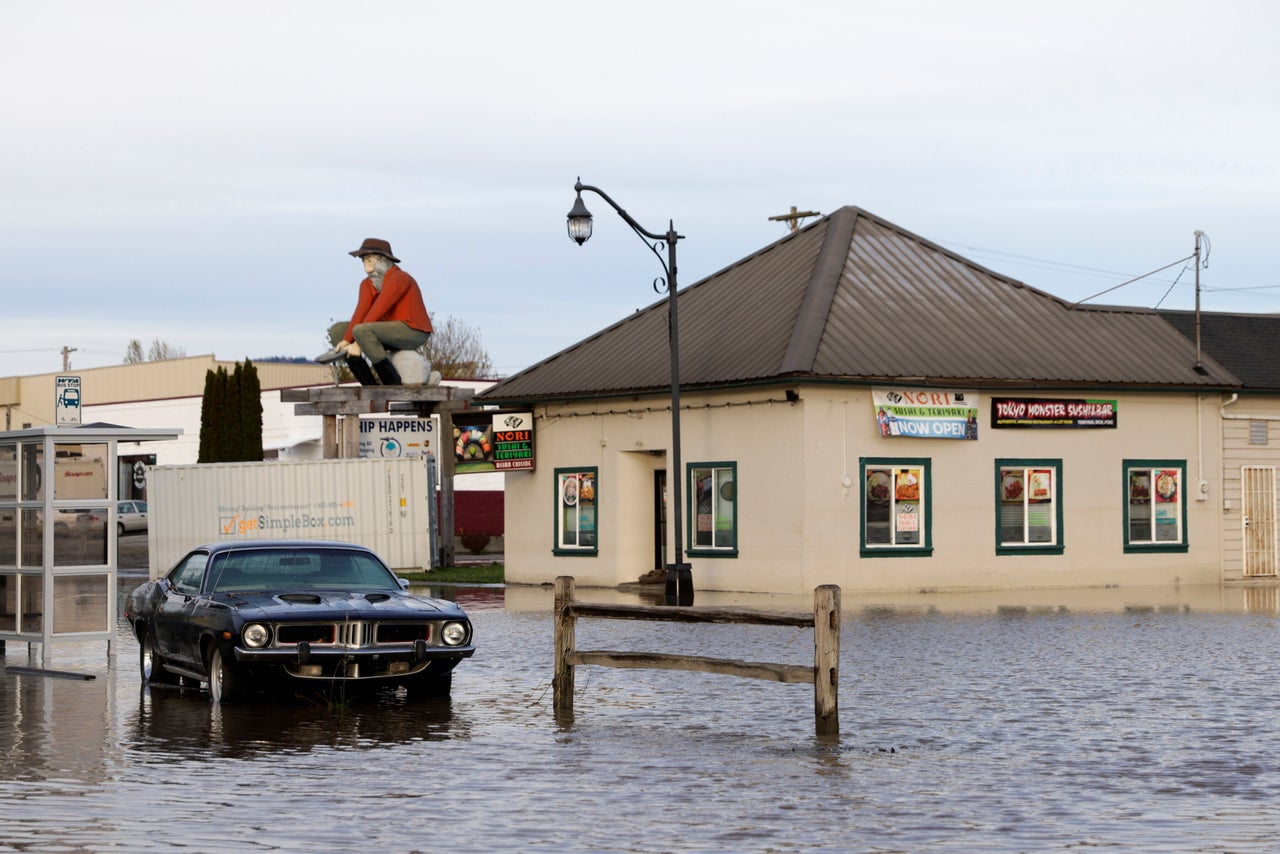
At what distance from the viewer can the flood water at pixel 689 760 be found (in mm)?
8859

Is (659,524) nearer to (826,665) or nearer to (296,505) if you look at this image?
(296,505)

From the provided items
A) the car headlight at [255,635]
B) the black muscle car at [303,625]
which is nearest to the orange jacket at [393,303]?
the black muscle car at [303,625]

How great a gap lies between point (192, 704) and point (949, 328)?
21.3 meters

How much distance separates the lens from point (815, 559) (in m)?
30.6

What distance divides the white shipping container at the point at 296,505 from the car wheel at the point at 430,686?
23.8m

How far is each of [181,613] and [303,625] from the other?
1806 mm

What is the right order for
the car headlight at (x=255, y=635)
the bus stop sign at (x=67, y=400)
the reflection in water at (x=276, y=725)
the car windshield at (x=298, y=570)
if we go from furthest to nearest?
the bus stop sign at (x=67, y=400), the car windshield at (x=298, y=570), the car headlight at (x=255, y=635), the reflection in water at (x=276, y=725)

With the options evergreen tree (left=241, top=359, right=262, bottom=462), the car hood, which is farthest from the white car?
the car hood

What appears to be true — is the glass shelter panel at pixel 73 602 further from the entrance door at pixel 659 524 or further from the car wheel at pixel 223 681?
the entrance door at pixel 659 524

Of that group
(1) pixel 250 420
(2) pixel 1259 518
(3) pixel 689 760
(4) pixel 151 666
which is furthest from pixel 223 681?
(1) pixel 250 420

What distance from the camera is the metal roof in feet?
105

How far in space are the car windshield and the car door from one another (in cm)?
24

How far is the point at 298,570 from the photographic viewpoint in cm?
1606

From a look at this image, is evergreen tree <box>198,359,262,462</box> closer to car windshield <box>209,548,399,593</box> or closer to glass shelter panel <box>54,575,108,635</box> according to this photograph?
glass shelter panel <box>54,575,108,635</box>
